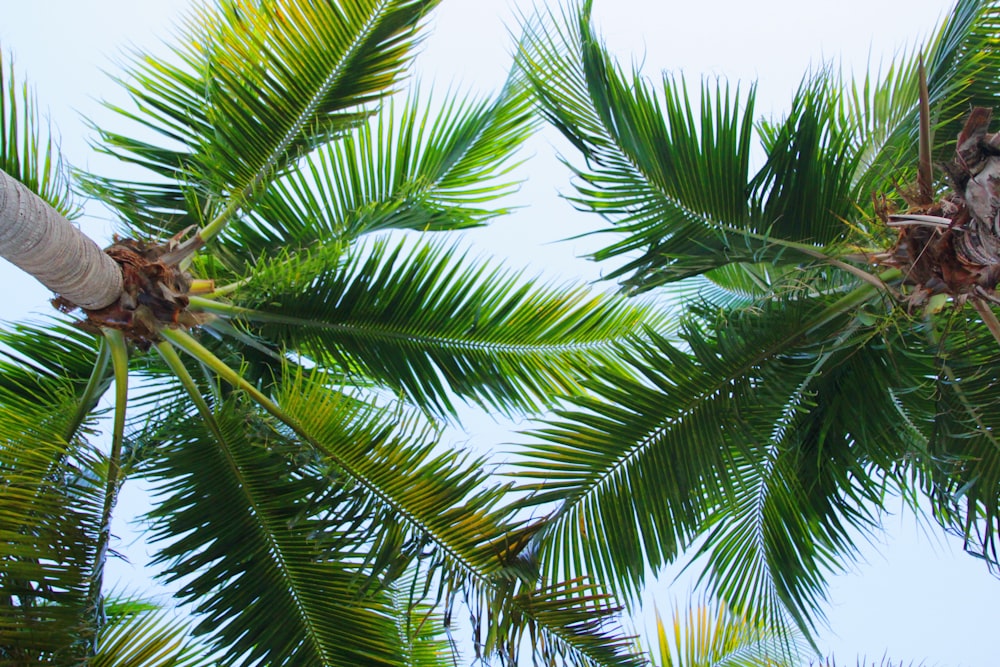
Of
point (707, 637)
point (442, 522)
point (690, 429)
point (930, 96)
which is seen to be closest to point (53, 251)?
point (442, 522)

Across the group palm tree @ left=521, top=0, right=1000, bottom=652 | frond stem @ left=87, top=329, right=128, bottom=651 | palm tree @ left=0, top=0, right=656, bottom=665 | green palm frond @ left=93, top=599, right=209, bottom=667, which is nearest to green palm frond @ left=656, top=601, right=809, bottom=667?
palm tree @ left=521, top=0, right=1000, bottom=652

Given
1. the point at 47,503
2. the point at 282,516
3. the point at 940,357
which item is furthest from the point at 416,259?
the point at 940,357

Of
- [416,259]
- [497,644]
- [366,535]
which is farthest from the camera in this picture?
[416,259]

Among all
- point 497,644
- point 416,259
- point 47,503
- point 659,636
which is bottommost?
point 497,644

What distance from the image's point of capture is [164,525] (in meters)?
3.93

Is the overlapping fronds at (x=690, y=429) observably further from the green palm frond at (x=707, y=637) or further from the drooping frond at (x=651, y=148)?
the green palm frond at (x=707, y=637)

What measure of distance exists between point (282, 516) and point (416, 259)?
4.93 feet

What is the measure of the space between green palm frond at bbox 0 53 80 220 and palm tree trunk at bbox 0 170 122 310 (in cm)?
88

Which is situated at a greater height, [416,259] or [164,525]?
[416,259]

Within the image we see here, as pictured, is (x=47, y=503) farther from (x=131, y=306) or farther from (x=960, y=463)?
(x=960, y=463)

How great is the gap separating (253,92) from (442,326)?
4.96ft

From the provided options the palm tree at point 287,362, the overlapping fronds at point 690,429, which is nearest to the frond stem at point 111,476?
the palm tree at point 287,362

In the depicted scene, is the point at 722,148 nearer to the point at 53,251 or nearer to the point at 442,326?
the point at 442,326

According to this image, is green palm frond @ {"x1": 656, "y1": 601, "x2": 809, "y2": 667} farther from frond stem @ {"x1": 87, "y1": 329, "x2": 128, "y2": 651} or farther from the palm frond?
frond stem @ {"x1": 87, "y1": 329, "x2": 128, "y2": 651}
